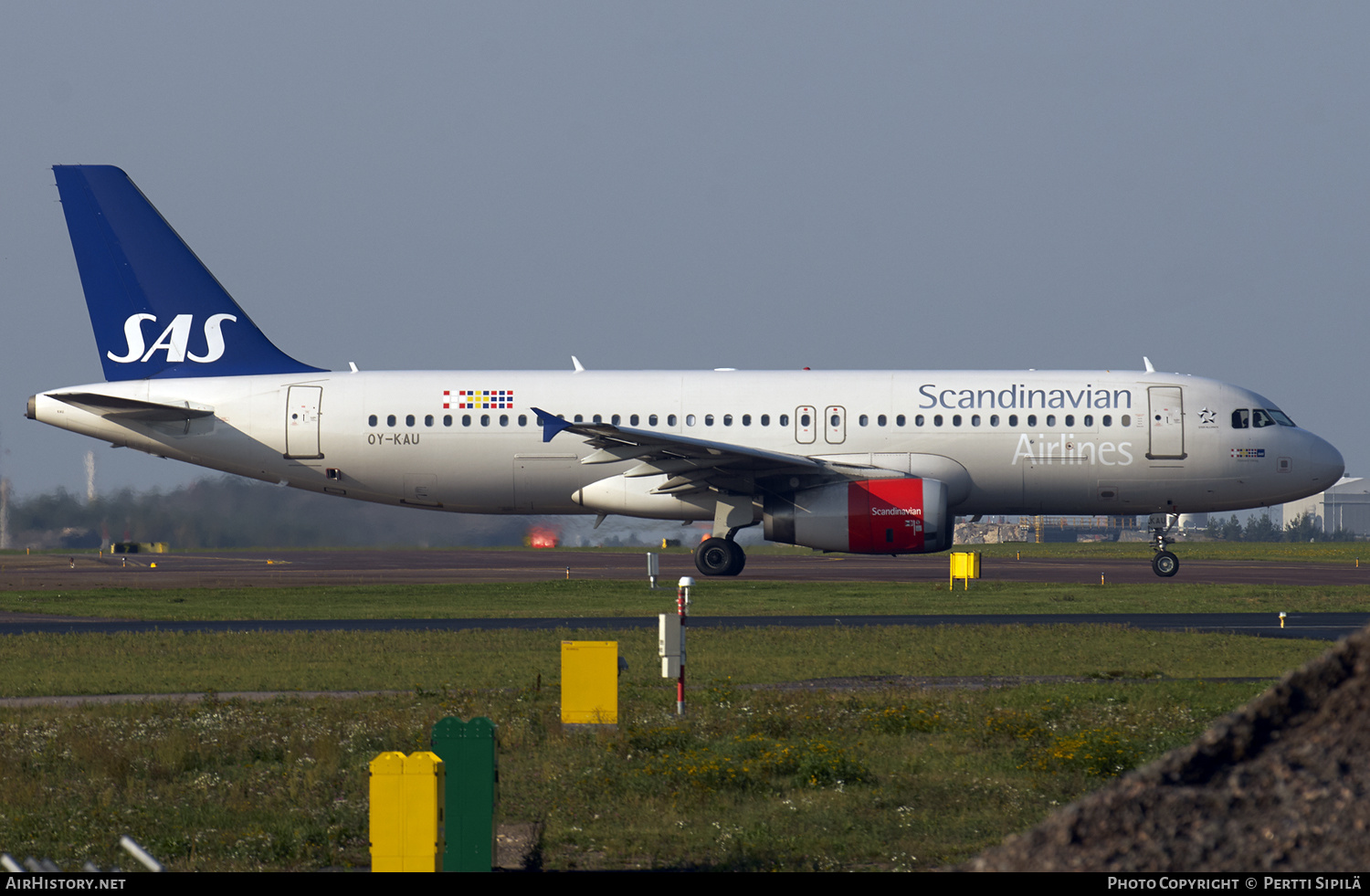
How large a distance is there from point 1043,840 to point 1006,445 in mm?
28253

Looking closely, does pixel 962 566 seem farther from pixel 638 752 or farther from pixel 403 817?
pixel 403 817

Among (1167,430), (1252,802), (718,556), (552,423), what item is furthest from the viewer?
(718,556)

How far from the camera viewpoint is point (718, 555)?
106 feet

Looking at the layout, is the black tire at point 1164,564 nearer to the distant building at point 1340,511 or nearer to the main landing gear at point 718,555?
the main landing gear at point 718,555

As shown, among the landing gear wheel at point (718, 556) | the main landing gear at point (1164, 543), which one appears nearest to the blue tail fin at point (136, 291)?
the landing gear wheel at point (718, 556)

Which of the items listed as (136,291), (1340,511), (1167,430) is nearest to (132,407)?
(136,291)

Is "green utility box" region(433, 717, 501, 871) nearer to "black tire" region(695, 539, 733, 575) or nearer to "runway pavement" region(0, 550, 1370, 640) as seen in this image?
"runway pavement" region(0, 550, 1370, 640)

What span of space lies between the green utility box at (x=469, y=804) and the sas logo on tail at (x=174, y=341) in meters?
27.4

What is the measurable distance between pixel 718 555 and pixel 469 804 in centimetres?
2512

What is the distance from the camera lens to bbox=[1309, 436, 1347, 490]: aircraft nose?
3148 centimetres

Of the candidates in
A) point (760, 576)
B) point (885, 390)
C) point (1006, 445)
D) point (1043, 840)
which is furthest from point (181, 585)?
point (1043, 840)

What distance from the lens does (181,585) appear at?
117 feet

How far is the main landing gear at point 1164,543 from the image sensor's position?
3286 cm

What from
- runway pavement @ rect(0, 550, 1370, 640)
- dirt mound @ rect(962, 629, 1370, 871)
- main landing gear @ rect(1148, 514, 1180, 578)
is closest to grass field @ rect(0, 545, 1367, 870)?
runway pavement @ rect(0, 550, 1370, 640)
